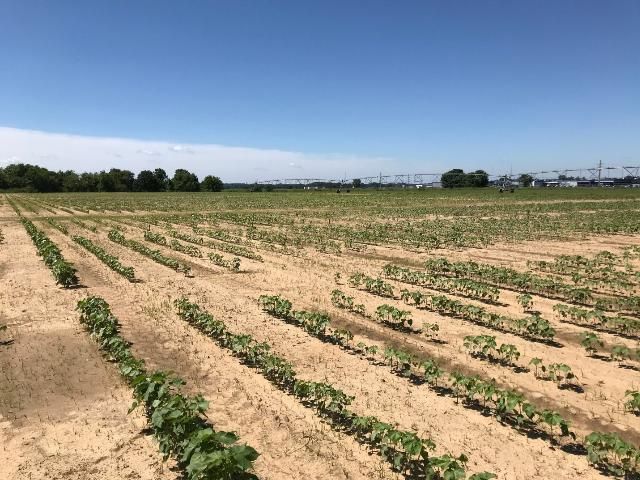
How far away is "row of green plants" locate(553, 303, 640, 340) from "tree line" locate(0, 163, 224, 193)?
162 metres

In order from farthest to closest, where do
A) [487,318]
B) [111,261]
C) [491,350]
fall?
[111,261]
[487,318]
[491,350]

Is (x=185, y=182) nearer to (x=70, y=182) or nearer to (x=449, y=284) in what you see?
(x=70, y=182)

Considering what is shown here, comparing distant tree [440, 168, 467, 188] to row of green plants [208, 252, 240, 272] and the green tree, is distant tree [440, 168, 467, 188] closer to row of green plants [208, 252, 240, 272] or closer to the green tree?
the green tree

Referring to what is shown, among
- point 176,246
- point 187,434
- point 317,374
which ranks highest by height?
point 187,434

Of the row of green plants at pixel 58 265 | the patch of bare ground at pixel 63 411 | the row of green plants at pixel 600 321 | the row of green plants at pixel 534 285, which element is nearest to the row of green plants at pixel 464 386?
the patch of bare ground at pixel 63 411

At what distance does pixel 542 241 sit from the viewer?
25750mm

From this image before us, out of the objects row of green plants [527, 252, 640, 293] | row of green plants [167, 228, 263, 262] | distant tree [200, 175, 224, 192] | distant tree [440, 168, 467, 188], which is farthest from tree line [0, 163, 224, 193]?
row of green plants [527, 252, 640, 293]

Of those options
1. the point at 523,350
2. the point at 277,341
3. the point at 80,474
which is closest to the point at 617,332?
the point at 523,350

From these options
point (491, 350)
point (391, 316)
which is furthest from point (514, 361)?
point (391, 316)

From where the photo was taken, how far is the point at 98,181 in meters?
156

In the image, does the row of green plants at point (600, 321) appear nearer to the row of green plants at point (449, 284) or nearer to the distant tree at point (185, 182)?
the row of green plants at point (449, 284)

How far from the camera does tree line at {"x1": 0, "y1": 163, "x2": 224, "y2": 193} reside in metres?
148

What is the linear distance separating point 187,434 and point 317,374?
320cm

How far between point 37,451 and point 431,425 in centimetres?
522
